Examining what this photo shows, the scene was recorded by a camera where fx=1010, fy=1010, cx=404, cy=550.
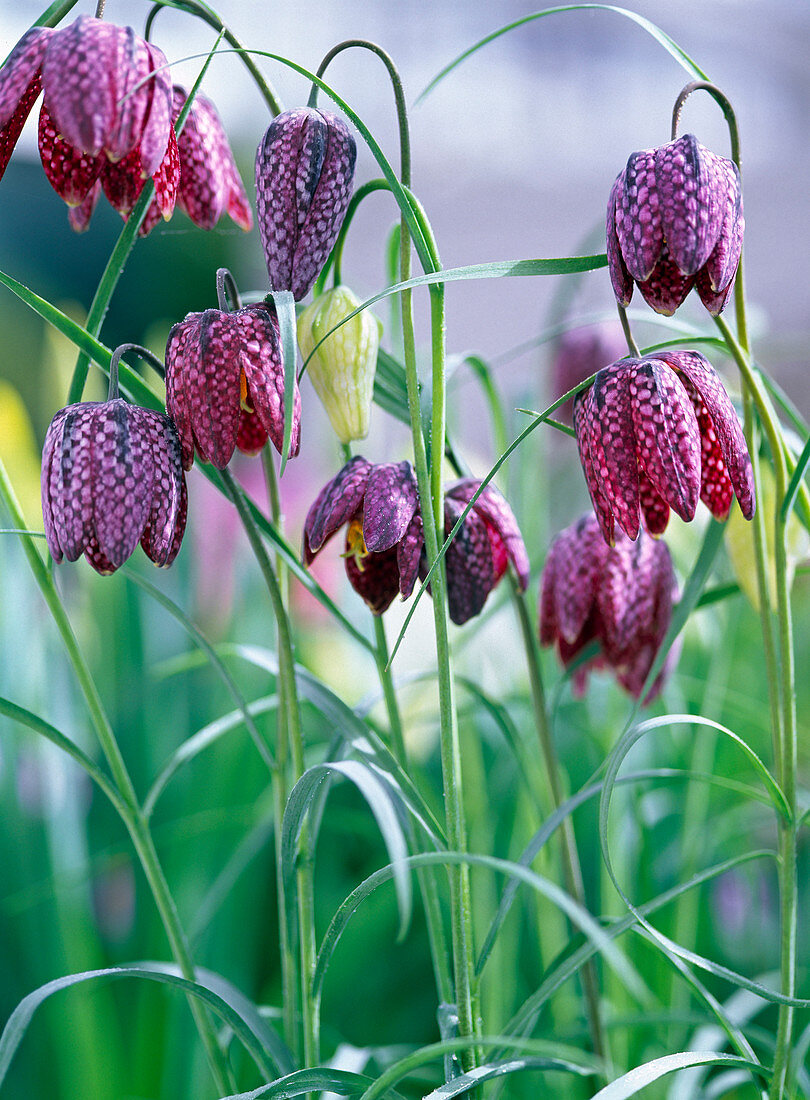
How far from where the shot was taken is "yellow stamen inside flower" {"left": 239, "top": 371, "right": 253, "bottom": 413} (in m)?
0.45

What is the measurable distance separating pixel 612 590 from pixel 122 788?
305 mm

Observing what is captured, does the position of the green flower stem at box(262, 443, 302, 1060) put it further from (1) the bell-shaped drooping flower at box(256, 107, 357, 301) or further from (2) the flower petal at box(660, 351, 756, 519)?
(2) the flower petal at box(660, 351, 756, 519)

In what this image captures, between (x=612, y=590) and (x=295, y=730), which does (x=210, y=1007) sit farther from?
(x=612, y=590)

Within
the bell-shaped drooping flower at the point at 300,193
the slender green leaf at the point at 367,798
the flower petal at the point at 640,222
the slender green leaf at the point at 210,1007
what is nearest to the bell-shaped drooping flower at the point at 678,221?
the flower petal at the point at 640,222

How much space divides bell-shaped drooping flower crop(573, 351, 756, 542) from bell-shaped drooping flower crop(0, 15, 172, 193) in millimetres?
223

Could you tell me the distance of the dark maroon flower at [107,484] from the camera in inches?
17.6

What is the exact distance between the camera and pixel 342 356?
0.50 metres

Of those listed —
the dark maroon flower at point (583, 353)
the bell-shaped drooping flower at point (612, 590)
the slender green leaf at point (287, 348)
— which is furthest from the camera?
the dark maroon flower at point (583, 353)

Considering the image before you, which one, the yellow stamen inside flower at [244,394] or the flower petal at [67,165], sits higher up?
the flower petal at [67,165]

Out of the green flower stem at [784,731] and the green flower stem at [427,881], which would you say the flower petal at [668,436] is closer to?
the green flower stem at [784,731]

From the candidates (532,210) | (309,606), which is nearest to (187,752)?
(309,606)

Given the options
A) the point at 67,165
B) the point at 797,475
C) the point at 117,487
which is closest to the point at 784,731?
the point at 797,475

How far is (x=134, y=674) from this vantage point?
45.7 inches

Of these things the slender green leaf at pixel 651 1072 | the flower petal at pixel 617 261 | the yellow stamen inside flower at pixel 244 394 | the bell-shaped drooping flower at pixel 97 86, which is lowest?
the slender green leaf at pixel 651 1072
